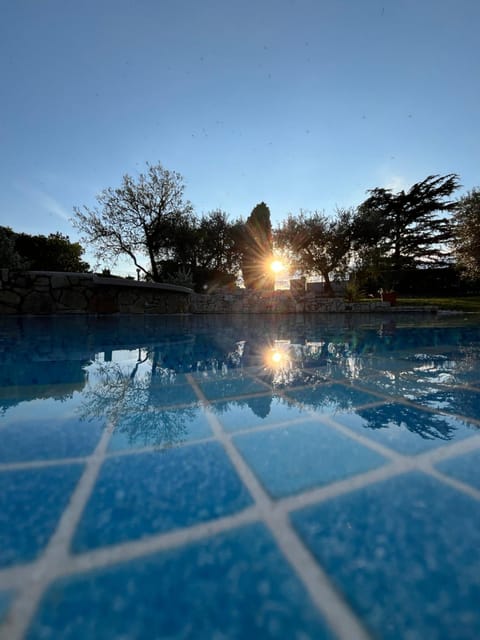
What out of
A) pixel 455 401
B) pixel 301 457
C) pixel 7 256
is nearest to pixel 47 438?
pixel 301 457

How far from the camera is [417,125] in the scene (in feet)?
28.6

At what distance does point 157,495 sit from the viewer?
842 millimetres

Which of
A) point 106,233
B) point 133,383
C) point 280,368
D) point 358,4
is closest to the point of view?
point 133,383

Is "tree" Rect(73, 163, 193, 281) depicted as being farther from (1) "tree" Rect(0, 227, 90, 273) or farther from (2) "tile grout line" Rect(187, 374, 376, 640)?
(2) "tile grout line" Rect(187, 374, 376, 640)

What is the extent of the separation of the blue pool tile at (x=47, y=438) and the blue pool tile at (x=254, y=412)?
0.60 meters

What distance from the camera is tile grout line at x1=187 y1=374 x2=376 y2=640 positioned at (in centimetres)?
48

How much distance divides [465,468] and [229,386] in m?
1.36

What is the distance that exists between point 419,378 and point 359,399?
862 millimetres

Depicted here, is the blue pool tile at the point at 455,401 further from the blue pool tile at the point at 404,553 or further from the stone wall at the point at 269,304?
the stone wall at the point at 269,304

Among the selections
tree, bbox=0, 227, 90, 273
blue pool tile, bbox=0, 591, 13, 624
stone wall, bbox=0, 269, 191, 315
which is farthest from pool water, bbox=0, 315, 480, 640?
tree, bbox=0, 227, 90, 273

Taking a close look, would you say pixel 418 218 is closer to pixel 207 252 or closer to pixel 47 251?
pixel 207 252

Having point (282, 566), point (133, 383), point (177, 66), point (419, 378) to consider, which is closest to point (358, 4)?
point (177, 66)

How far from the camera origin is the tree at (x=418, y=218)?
2327cm

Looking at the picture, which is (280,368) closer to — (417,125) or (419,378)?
(419,378)
